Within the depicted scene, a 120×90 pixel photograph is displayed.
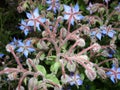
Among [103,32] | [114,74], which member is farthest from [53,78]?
[103,32]

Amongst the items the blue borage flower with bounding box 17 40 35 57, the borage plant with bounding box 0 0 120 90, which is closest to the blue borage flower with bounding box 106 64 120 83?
the borage plant with bounding box 0 0 120 90

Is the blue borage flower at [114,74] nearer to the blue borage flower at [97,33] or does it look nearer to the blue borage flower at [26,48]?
the blue borage flower at [97,33]

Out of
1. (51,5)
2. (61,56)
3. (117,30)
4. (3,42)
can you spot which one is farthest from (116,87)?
(3,42)

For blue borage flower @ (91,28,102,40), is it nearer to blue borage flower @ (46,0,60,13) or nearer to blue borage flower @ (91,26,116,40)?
blue borage flower @ (91,26,116,40)

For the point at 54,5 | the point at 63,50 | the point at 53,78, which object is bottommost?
the point at 53,78

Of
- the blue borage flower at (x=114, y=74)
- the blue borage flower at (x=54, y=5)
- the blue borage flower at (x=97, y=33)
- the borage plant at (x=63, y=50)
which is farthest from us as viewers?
the blue borage flower at (x=54, y=5)

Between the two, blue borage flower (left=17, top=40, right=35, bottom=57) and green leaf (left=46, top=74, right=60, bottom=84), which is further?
blue borage flower (left=17, top=40, right=35, bottom=57)

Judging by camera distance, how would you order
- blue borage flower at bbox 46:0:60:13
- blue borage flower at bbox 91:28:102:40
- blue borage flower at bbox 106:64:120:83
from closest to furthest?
blue borage flower at bbox 106:64:120:83 < blue borage flower at bbox 91:28:102:40 < blue borage flower at bbox 46:0:60:13

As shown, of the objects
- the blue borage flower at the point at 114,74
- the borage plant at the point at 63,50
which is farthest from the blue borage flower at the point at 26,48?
the blue borage flower at the point at 114,74

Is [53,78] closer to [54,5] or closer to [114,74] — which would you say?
[114,74]
